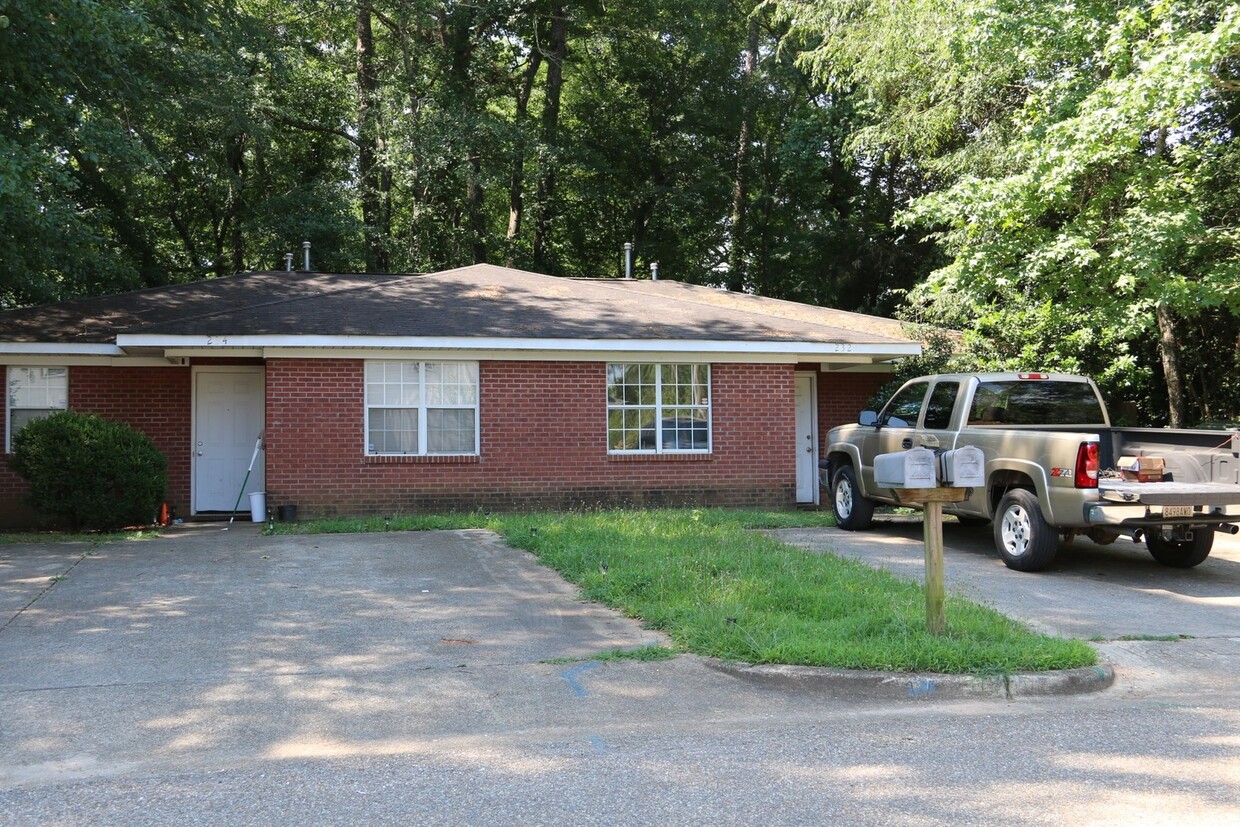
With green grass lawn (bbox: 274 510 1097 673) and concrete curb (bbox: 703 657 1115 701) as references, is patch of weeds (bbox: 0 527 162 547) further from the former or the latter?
concrete curb (bbox: 703 657 1115 701)

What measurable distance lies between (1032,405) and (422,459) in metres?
8.39

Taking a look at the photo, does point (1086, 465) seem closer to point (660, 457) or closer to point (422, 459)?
point (660, 457)

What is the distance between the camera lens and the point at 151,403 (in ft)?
49.5

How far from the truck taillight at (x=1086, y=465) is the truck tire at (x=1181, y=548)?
4.63 ft

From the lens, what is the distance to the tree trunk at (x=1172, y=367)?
50.9ft

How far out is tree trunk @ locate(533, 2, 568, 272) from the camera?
28.9 m

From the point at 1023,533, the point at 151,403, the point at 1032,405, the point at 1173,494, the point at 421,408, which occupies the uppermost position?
the point at 151,403

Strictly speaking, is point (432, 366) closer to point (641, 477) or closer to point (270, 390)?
point (270, 390)

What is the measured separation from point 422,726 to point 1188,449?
7.71m

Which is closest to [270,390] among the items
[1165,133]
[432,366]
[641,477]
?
[432,366]

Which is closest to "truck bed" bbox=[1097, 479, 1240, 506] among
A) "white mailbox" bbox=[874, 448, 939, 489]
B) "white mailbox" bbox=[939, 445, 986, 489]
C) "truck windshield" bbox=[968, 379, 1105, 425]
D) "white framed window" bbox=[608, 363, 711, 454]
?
"truck windshield" bbox=[968, 379, 1105, 425]

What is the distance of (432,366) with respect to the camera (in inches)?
572

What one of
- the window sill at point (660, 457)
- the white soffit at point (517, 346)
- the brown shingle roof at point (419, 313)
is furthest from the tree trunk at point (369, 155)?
the window sill at point (660, 457)

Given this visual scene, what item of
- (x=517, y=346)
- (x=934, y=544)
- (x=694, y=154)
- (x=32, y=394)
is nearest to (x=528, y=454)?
(x=517, y=346)
